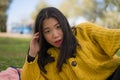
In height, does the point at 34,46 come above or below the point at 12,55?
above

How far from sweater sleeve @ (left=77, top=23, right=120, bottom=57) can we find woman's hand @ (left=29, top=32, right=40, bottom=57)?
50 centimetres

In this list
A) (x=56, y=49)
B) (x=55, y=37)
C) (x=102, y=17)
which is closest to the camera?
(x=55, y=37)

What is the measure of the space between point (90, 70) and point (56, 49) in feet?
1.32

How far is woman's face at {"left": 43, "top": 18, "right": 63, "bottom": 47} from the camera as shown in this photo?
3.41 meters

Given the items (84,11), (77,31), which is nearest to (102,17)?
(84,11)

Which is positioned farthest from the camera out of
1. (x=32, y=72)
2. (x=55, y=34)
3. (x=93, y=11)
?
(x=93, y=11)

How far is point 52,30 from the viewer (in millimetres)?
3404

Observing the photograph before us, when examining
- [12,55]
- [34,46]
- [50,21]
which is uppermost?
[50,21]

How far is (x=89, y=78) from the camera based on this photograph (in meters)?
3.51

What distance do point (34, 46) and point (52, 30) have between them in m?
Answer: 0.28

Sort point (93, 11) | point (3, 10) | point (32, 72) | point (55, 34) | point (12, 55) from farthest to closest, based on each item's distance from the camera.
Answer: point (93, 11) → point (3, 10) → point (12, 55) → point (32, 72) → point (55, 34)

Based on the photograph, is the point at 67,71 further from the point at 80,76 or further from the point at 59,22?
the point at 59,22

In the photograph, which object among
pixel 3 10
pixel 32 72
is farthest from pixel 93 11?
pixel 32 72

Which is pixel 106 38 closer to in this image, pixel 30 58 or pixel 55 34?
pixel 55 34
